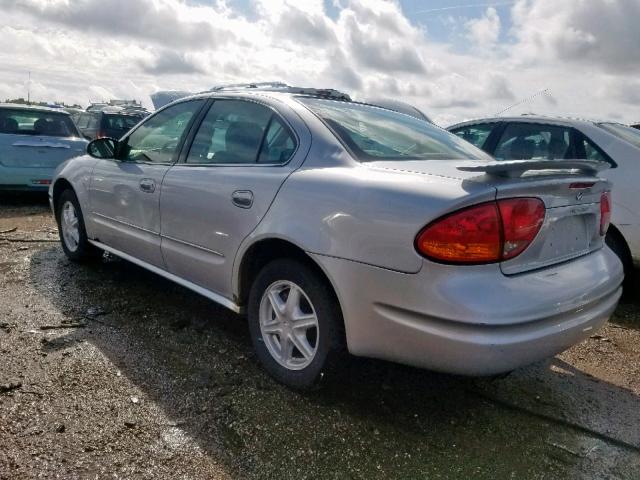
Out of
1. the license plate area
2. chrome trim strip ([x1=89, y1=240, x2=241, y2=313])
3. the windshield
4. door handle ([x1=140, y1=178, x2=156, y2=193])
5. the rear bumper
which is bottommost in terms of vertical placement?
chrome trim strip ([x1=89, y1=240, x2=241, y2=313])

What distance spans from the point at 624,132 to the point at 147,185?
404 centimetres

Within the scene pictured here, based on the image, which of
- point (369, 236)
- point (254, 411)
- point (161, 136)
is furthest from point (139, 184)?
point (369, 236)

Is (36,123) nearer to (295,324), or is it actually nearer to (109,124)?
(109,124)

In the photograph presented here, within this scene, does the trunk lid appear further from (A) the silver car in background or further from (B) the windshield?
(B) the windshield

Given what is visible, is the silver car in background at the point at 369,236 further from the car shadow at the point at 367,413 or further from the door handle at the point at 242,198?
the car shadow at the point at 367,413

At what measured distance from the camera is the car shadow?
2262 millimetres

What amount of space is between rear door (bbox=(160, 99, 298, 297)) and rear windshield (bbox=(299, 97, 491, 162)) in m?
0.28

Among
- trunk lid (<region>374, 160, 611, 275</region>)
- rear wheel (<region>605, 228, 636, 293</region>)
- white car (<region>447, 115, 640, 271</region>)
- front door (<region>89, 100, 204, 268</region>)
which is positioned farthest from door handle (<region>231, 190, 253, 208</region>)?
rear wheel (<region>605, 228, 636, 293</region>)

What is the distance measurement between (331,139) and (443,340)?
116 centimetres

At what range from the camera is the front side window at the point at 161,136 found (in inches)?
143

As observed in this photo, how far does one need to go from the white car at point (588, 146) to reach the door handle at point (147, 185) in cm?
298

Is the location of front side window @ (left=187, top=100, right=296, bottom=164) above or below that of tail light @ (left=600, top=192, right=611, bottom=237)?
above

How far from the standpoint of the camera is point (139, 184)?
12.2 feet

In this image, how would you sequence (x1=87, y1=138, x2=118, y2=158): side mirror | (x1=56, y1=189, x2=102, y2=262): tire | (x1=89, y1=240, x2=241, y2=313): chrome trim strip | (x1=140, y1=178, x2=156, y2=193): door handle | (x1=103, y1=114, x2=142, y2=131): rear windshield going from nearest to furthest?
1. (x1=89, y1=240, x2=241, y2=313): chrome trim strip
2. (x1=140, y1=178, x2=156, y2=193): door handle
3. (x1=87, y1=138, x2=118, y2=158): side mirror
4. (x1=56, y1=189, x2=102, y2=262): tire
5. (x1=103, y1=114, x2=142, y2=131): rear windshield
